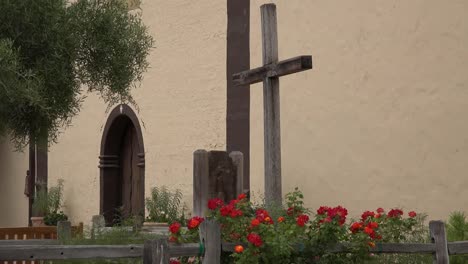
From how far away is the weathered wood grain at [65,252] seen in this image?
6.22m

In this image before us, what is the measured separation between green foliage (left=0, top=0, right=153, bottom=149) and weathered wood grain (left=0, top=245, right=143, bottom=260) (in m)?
1.99

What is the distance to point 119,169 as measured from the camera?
A: 1595 centimetres

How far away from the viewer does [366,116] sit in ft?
33.3

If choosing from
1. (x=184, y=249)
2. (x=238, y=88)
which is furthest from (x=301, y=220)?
(x=238, y=88)

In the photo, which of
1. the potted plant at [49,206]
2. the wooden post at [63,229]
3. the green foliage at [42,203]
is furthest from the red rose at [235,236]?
the green foliage at [42,203]

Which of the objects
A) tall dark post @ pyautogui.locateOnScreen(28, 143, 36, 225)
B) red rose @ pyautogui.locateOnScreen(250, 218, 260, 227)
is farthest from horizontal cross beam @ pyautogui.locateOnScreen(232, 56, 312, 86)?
tall dark post @ pyautogui.locateOnScreen(28, 143, 36, 225)

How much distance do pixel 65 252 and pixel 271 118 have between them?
146 inches

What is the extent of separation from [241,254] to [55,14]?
321cm

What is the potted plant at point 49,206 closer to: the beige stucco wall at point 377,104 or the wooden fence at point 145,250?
the beige stucco wall at point 377,104

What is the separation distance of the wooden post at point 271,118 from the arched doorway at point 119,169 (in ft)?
19.3

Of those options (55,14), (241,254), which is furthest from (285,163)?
(241,254)

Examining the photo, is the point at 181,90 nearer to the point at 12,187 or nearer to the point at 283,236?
the point at 283,236

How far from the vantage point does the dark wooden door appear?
1545cm

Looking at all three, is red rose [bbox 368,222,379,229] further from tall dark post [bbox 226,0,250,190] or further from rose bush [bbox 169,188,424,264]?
→ tall dark post [bbox 226,0,250,190]
